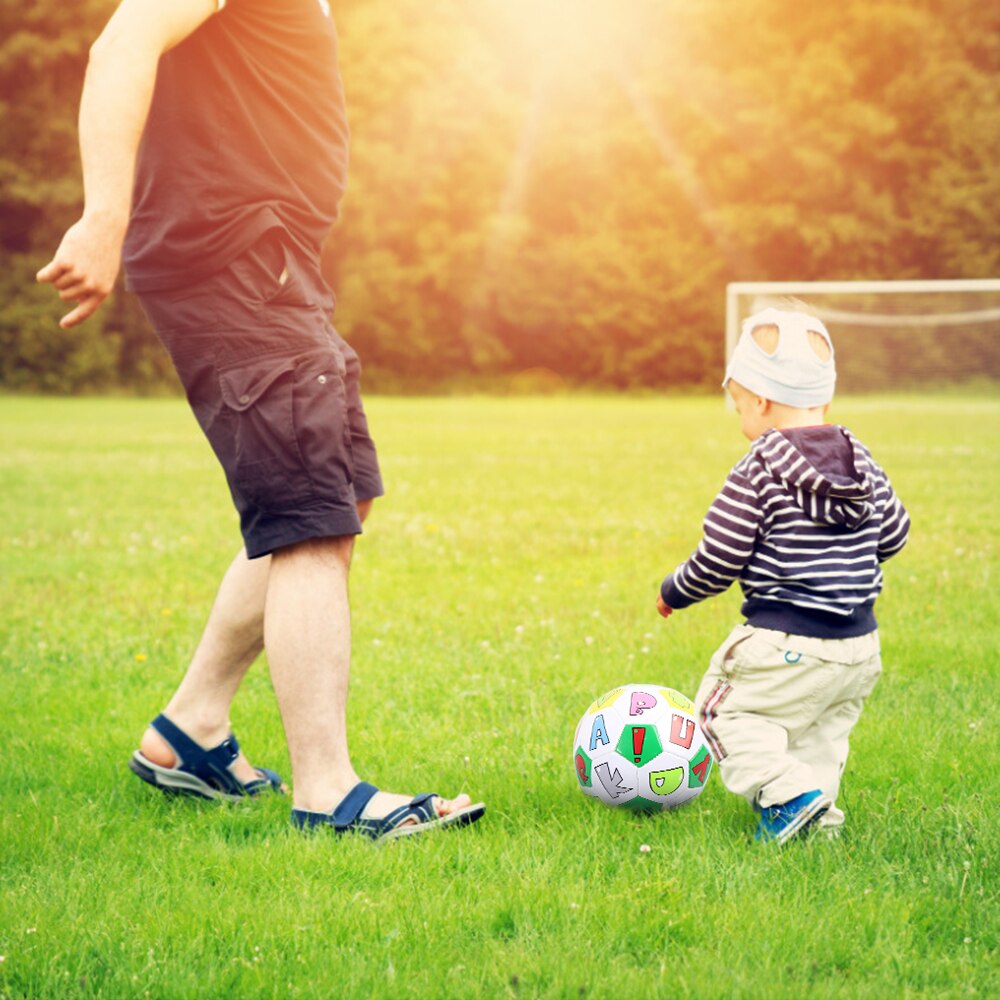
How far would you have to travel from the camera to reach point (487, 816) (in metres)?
3.37

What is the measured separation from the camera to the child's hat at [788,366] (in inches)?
127

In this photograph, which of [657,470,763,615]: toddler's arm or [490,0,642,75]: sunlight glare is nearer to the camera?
[657,470,763,615]: toddler's arm

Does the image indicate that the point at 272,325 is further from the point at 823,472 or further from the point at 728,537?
the point at 823,472

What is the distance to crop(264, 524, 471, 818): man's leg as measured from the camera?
10.5 feet

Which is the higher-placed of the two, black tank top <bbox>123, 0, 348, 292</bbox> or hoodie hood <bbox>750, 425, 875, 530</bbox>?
black tank top <bbox>123, 0, 348, 292</bbox>

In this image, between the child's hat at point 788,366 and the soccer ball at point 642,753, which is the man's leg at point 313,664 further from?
the child's hat at point 788,366

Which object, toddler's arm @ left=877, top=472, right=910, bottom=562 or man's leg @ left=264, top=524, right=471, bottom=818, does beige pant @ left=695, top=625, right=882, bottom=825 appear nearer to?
toddler's arm @ left=877, top=472, right=910, bottom=562

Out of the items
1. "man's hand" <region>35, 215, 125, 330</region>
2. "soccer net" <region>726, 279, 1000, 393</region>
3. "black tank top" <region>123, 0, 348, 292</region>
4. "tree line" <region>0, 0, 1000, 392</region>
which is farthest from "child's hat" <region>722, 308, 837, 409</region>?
"tree line" <region>0, 0, 1000, 392</region>

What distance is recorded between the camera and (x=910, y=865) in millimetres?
2955

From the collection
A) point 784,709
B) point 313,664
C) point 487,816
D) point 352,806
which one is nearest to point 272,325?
point 313,664

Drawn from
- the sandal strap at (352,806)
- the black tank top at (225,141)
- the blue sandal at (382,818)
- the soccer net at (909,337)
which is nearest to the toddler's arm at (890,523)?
the blue sandal at (382,818)

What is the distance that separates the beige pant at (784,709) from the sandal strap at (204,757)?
133 centimetres

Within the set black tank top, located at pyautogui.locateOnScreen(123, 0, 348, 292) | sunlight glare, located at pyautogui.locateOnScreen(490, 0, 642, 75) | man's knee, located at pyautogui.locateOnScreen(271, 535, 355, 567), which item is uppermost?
sunlight glare, located at pyautogui.locateOnScreen(490, 0, 642, 75)

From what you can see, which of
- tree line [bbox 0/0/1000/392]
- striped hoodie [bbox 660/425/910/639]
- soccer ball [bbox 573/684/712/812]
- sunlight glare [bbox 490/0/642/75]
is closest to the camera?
striped hoodie [bbox 660/425/910/639]
